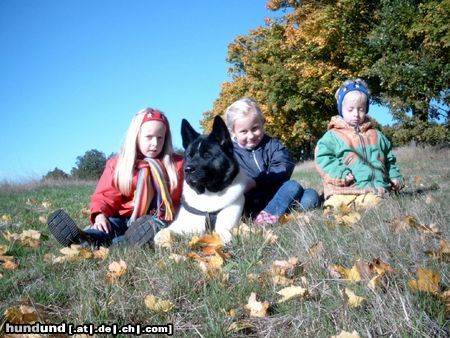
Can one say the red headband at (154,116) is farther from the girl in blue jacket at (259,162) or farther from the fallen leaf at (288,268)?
the fallen leaf at (288,268)

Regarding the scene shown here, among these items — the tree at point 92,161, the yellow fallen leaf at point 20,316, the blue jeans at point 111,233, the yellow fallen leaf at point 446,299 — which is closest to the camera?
the yellow fallen leaf at point 446,299

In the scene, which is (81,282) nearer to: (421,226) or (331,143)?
A: (421,226)

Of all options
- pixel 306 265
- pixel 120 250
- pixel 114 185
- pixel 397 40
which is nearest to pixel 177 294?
pixel 306 265

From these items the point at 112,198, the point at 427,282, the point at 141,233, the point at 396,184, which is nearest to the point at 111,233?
the point at 112,198

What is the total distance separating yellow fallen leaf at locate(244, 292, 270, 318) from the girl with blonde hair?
201 cm

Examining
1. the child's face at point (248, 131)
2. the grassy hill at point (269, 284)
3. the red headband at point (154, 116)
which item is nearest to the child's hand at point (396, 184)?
the grassy hill at point (269, 284)

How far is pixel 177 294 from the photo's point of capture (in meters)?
1.96

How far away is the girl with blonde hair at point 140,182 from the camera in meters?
3.82

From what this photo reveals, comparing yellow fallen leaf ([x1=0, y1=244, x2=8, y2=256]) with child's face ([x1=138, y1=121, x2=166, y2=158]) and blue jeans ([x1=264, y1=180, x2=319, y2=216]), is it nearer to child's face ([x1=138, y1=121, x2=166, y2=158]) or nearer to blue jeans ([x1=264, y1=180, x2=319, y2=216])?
child's face ([x1=138, y1=121, x2=166, y2=158])

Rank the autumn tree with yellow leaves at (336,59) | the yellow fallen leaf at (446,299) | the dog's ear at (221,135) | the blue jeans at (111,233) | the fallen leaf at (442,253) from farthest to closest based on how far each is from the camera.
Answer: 1. the autumn tree with yellow leaves at (336,59)
2. the dog's ear at (221,135)
3. the blue jeans at (111,233)
4. the fallen leaf at (442,253)
5. the yellow fallen leaf at (446,299)

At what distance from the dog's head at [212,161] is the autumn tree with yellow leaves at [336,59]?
12667 millimetres

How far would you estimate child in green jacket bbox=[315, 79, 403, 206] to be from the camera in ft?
14.5

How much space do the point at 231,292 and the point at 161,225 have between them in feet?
5.80

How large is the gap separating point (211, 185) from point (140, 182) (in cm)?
81
